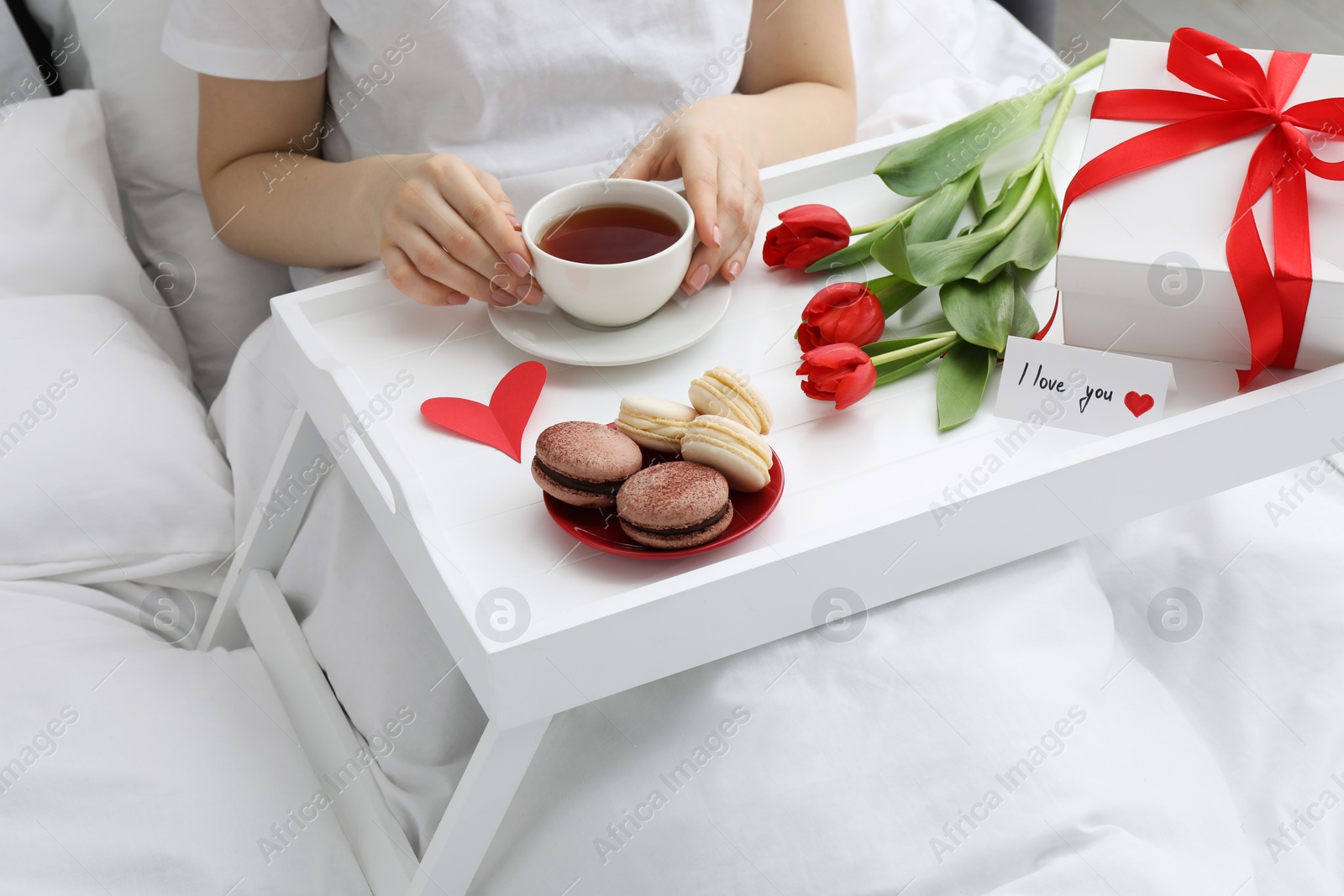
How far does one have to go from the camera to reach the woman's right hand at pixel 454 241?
772 mm

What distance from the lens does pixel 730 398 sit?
69 centimetres

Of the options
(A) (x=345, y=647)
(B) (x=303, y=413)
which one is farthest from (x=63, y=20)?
(A) (x=345, y=647)

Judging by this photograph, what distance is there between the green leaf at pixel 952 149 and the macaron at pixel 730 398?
308 millimetres

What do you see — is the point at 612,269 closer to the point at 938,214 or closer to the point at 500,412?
the point at 500,412

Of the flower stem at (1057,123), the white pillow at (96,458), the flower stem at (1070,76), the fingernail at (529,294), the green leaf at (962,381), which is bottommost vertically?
the white pillow at (96,458)

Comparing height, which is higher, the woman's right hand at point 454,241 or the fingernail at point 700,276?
the woman's right hand at point 454,241

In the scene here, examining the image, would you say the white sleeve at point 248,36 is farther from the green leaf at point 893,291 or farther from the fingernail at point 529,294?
the green leaf at point 893,291

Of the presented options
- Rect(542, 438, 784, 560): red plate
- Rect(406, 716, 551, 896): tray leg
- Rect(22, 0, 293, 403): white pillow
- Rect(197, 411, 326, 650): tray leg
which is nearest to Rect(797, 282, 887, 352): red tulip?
Rect(542, 438, 784, 560): red plate

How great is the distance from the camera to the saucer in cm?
78

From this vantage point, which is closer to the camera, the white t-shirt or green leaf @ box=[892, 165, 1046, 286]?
green leaf @ box=[892, 165, 1046, 286]

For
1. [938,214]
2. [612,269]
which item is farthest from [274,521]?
[938,214]

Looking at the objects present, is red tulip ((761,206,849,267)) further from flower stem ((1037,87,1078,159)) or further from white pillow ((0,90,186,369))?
white pillow ((0,90,186,369))

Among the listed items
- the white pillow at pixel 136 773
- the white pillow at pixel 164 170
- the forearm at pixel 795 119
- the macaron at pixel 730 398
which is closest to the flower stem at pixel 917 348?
the macaron at pixel 730 398

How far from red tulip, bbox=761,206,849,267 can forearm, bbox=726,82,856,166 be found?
19 cm
